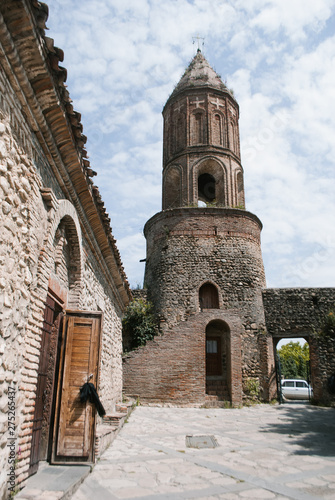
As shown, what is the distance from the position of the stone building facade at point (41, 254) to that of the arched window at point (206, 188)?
1488cm

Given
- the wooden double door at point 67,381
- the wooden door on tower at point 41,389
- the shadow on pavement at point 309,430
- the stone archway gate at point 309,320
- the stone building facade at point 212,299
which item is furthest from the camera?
the stone archway gate at point 309,320

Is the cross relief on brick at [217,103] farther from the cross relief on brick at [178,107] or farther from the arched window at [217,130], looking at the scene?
the cross relief on brick at [178,107]

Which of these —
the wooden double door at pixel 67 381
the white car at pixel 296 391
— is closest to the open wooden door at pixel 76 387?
the wooden double door at pixel 67 381

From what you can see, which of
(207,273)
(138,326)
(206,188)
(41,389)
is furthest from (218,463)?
(206,188)

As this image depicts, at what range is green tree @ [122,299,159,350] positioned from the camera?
51.3 feet

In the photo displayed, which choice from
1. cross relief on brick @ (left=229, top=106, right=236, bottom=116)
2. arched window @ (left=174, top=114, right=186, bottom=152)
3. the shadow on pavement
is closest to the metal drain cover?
the shadow on pavement

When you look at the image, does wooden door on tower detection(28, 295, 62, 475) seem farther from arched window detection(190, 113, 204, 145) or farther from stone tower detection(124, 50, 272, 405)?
arched window detection(190, 113, 204, 145)

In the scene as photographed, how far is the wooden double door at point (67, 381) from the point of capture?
4.86 meters

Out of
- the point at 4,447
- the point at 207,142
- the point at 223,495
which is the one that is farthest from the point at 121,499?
the point at 207,142

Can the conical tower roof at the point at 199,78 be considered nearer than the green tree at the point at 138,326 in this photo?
No

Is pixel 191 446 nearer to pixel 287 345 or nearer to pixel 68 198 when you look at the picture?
pixel 68 198

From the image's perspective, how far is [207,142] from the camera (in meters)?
19.8

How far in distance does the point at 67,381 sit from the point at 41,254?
6.67ft

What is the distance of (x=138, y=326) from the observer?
51.9 feet
